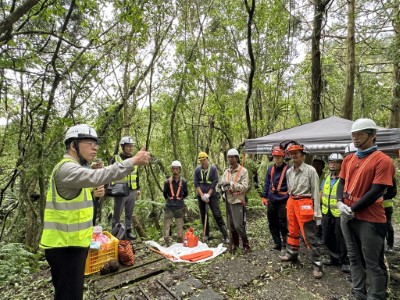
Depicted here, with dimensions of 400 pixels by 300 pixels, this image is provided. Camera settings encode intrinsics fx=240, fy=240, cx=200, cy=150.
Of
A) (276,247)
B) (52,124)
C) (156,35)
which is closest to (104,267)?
(276,247)

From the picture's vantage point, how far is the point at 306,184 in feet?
12.8

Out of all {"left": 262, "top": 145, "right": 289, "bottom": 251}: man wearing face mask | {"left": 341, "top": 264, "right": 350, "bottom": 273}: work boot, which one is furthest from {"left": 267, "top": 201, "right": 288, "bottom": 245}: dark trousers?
{"left": 341, "top": 264, "right": 350, "bottom": 273}: work boot

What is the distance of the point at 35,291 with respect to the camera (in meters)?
3.45

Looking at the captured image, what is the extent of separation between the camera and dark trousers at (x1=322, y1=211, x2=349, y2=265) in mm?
4105

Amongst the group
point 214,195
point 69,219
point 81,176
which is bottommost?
point 214,195

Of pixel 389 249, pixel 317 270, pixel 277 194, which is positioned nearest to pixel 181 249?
pixel 277 194

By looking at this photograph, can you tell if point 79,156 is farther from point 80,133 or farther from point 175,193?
point 175,193

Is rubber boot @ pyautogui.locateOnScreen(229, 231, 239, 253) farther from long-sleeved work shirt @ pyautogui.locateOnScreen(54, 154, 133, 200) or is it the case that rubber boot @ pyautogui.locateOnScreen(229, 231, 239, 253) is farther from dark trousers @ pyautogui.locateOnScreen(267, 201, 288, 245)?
long-sleeved work shirt @ pyautogui.locateOnScreen(54, 154, 133, 200)

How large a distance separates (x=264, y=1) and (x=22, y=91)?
7814 mm

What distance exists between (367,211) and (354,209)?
0.13 meters

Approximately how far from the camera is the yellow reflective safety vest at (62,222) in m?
2.07

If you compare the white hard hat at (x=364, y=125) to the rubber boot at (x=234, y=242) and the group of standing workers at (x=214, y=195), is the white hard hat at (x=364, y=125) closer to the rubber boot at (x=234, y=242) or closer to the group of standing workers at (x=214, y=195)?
the group of standing workers at (x=214, y=195)

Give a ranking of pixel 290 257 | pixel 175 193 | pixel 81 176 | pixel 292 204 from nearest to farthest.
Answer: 1. pixel 81 176
2. pixel 292 204
3. pixel 290 257
4. pixel 175 193

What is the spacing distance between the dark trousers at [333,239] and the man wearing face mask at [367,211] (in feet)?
4.31
